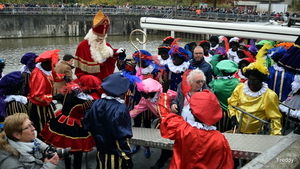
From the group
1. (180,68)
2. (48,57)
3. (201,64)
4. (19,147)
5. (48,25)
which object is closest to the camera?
(19,147)

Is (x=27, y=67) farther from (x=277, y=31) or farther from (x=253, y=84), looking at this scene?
(x=277, y=31)

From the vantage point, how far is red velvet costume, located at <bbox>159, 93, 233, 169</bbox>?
2742 millimetres

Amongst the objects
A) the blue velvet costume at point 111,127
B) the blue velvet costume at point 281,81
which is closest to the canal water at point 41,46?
the blue velvet costume at point 281,81

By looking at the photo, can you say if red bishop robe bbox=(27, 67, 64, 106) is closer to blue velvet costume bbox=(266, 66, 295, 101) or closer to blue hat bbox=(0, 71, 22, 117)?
blue hat bbox=(0, 71, 22, 117)

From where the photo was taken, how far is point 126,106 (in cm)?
325

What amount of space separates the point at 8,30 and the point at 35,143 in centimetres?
2947

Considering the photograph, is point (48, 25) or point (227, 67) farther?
point (48, 25)

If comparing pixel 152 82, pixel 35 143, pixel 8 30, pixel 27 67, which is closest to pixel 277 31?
pixel 152 82

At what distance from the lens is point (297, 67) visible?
334cm

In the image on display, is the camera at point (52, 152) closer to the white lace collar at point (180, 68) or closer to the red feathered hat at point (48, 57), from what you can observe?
the red feathered hat at point (48, 57)

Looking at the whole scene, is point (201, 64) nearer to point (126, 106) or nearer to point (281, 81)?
point (281, 81)

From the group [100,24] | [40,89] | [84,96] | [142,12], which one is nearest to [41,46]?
[142,12]

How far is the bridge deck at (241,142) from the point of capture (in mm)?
3309

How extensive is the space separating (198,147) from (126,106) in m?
0.96
